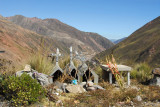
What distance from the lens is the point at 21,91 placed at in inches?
198

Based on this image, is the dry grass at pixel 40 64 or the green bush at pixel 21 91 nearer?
the green bush at pixel 21 91

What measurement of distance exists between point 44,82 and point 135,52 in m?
44.6

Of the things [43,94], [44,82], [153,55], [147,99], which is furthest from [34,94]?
[153,55]

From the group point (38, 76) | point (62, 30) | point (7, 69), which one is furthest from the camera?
point (62, 30)

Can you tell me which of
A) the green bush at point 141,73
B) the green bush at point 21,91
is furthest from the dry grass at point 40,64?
the green bush at point 141,73

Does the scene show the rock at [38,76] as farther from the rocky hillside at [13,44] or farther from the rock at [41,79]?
the rocky hillside at [13,44]

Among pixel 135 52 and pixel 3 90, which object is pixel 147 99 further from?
pixel 135 52

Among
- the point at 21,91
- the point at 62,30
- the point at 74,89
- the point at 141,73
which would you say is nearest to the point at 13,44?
the point at 141,73

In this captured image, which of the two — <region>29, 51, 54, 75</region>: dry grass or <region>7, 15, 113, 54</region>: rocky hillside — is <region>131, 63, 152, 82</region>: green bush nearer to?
<region>29, 51, 54, 75</region>: dry grass

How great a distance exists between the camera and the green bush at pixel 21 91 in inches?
193

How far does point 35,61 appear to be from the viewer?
7.23 m

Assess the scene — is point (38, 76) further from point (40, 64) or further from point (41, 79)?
point (40, 64)

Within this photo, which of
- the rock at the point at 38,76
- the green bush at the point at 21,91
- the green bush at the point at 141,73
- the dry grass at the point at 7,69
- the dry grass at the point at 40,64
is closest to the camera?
the green bush at the point at 21,91

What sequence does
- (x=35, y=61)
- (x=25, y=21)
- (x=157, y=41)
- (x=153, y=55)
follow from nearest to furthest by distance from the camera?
1. (x=35, y=61)
2. (x=153, y=55)
3. (x=157, y=41)
4. (x=25, y=21)
